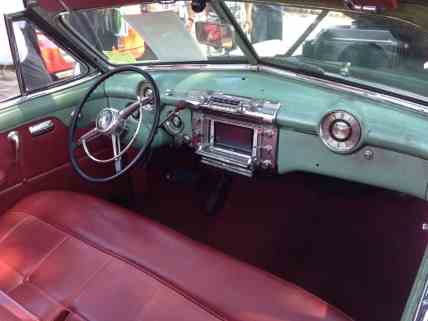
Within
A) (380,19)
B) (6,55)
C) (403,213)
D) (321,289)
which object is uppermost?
(380,19)

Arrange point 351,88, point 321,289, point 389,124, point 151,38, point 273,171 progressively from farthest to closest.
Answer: point 151,38, point 321,289, point 273,171, point 351,88, point 389,124

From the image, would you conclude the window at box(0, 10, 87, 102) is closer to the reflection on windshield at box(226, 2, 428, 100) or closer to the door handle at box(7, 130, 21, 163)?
the door handle at box(7, 130, 21, 163)

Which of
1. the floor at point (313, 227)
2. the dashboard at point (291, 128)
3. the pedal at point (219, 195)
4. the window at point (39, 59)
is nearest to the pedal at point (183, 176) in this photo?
the floor at point (313, 227)

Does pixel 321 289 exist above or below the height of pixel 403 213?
below

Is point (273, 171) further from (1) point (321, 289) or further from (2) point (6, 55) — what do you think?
(2) point (6, 55)

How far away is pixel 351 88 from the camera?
6.48ft

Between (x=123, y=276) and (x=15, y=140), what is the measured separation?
3.01ft

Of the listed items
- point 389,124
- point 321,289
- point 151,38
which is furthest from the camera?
point 151,38

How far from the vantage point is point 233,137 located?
2.15 metres

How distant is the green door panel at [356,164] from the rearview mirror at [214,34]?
632 millimetres

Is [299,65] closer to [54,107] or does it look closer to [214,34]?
[214,34]

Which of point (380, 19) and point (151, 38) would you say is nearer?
point (380, 19)

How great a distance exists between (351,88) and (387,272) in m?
0.94

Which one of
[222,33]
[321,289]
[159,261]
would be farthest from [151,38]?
[321,289]
